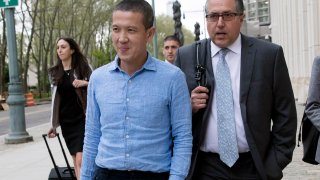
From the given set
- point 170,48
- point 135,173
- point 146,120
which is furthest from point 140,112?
point 170,48

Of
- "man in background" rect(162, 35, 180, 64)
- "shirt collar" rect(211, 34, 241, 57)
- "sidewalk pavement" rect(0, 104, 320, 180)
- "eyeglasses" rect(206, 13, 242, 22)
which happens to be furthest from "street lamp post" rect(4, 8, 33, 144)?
"eyeglasses" rect(206, 13, 242, 22)

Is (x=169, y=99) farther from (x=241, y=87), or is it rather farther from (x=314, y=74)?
(x=314, y=74)

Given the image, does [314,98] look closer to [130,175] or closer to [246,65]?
[246,65]

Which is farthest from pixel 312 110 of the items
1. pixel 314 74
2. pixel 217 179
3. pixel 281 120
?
pixel 217 179

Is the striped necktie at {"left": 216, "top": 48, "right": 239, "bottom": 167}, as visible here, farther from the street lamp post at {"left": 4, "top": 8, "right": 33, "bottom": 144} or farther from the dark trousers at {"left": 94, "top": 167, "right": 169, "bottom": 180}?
the street lamp post at {"left": 4, "top": 8, "right": 33, "bottom": 144}

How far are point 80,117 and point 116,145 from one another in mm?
Result: 3366

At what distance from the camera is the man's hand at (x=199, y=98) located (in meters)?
3.02

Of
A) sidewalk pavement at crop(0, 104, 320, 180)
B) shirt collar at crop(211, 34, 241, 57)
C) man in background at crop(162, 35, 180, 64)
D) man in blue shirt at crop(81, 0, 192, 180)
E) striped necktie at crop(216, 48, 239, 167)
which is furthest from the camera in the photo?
sidewalk pavement at crop(0, 104, 320, 180)

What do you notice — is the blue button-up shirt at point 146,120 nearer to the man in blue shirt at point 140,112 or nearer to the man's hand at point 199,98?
the man in blue shirt at point 140,112

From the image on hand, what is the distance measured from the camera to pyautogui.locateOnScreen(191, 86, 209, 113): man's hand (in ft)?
9.90

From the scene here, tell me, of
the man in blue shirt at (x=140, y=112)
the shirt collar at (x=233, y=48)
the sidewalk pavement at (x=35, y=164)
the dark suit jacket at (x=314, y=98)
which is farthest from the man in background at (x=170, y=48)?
the man in blue shirt at (x=140, y=112)

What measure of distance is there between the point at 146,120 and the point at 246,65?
70 cm

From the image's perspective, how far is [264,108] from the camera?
9.95ft

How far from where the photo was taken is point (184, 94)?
2799 mm
